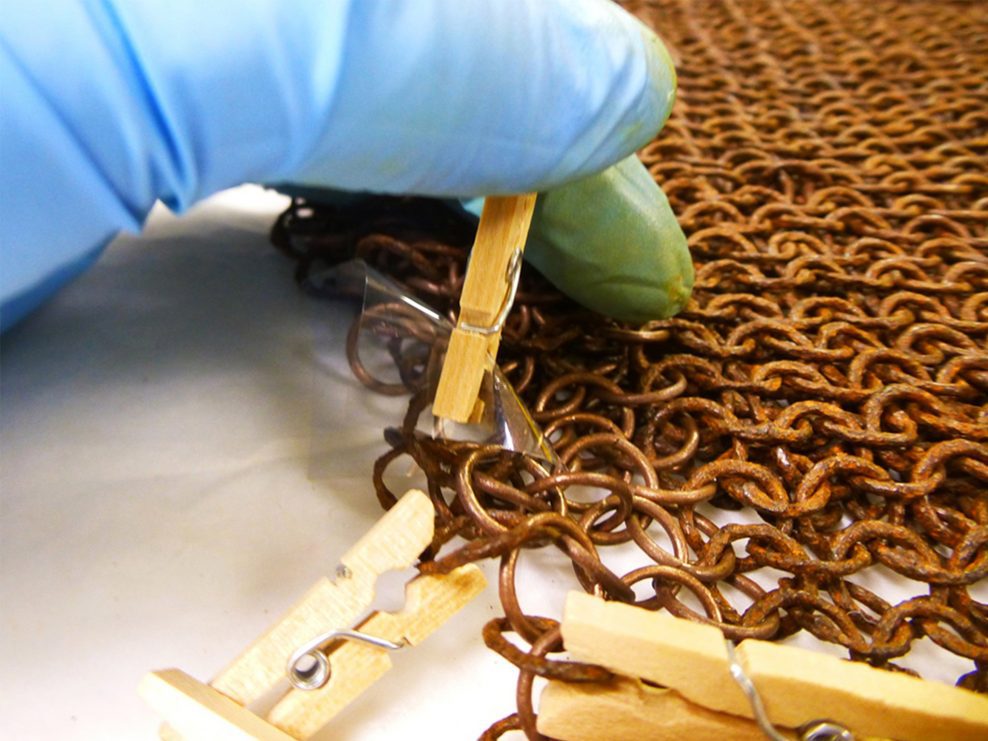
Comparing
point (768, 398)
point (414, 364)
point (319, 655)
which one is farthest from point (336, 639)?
point (768, 398)

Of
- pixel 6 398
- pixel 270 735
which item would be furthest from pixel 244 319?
pixel 270 735

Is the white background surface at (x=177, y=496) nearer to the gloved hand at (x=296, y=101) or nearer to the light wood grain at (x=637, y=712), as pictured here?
the light wood grain at (x=637, y=712)

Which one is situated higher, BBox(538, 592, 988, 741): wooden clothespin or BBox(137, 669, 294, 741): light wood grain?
BBox(137, 669, 294, 741): light wood grain

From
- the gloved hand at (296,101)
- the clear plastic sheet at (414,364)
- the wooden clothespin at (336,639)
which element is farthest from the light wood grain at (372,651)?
the gloved hand at (296,101)

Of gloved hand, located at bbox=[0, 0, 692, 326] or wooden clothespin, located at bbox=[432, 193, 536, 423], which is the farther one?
wooden clothespin, located at bbox=[432, 193, 536, 423]

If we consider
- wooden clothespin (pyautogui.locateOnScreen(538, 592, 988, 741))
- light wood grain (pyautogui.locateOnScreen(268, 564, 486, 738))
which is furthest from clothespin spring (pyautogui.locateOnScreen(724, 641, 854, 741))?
light wood grain (pyautogui.locateOnScreen(268, 564, 486, 738))

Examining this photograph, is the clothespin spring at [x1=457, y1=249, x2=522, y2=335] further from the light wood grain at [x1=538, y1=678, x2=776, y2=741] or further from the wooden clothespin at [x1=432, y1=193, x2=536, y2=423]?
the light wood grain at [x1=538, y1=678, x2=776, y2=741]
